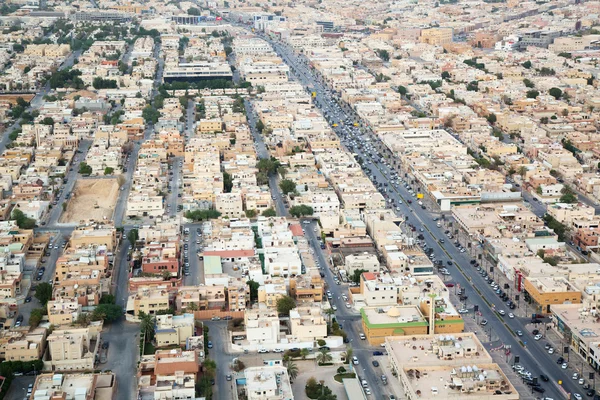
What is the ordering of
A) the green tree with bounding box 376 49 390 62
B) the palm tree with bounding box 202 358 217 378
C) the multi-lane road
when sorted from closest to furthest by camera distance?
the palm tree with bounding box 202 358 217 378
the multi-lane road
the green tree with bounding box 376 49 390 62

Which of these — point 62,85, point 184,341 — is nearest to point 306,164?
point 184,341

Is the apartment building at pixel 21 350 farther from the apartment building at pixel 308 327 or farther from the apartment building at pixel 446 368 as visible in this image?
the apartment building at pixel 446 368

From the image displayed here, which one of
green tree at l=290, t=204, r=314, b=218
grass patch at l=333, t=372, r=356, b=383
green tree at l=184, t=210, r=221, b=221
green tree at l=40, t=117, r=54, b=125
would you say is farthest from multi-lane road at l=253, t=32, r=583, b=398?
green tree at l=40, t=117, r=54, b=125

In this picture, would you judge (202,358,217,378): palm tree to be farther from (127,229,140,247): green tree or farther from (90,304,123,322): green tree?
(127,229,140,247): green tree

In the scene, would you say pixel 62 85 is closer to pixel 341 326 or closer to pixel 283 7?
pixel 341 326

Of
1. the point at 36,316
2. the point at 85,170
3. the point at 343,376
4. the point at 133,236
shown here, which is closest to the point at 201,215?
the point at 133,236

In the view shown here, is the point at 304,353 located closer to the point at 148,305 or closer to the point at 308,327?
the point at 308,327
